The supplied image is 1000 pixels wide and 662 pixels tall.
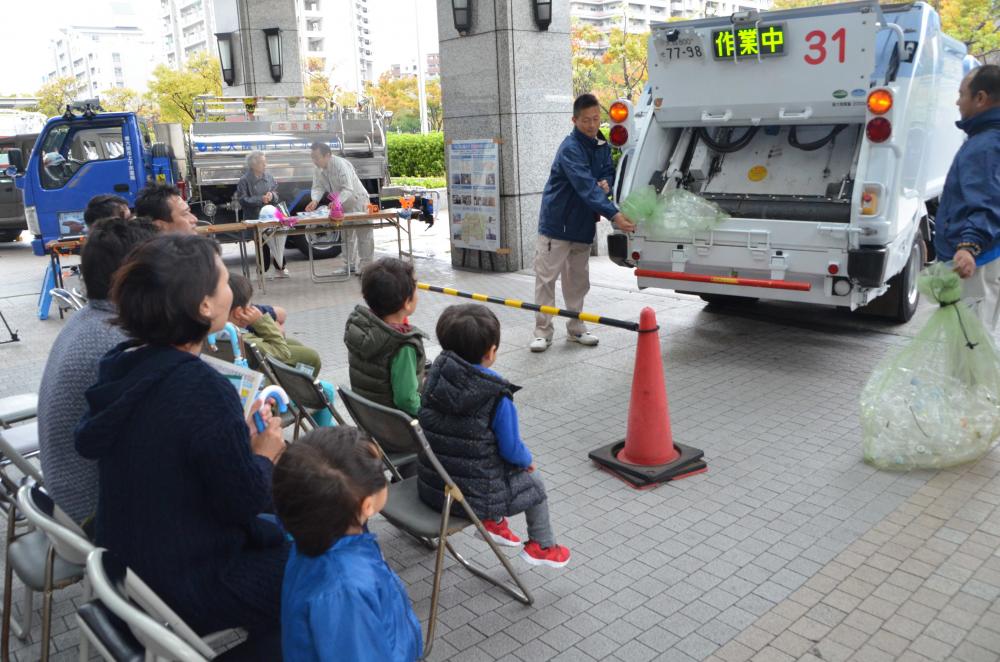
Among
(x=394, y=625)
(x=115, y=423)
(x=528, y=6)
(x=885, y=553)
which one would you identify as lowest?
(x=885, y=553)

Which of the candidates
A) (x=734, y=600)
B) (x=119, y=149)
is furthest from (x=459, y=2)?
(x=734, y=600)

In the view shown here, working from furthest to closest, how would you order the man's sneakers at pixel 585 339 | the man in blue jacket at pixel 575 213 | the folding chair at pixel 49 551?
the man's sneakers at pixel 585 339 → the man in blue jacket at pixel 575 213 → the folding chair at pixel 49 551

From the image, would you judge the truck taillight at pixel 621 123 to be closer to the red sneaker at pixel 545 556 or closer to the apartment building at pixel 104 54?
the red sneaker at pixel 545 556

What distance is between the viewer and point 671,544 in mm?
3779

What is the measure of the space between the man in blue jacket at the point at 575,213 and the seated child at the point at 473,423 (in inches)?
138

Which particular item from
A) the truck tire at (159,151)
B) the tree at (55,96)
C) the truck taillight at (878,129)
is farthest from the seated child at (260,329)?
the tree at (55,96)

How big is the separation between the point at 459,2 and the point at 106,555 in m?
9.10

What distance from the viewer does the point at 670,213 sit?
261 inches

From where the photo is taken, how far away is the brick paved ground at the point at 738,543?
121 inches

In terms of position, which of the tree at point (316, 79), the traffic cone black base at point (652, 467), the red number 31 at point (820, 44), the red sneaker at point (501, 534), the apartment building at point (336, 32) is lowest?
the traffic cone black base at point (652, 467)

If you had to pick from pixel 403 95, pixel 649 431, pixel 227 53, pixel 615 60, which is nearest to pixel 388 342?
pixel 649 431

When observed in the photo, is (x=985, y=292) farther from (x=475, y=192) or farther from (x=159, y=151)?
(x=159, y=151)

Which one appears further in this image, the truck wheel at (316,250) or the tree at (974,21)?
the tree at (974,21)

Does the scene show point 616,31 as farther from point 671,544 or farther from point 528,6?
point 671,544
